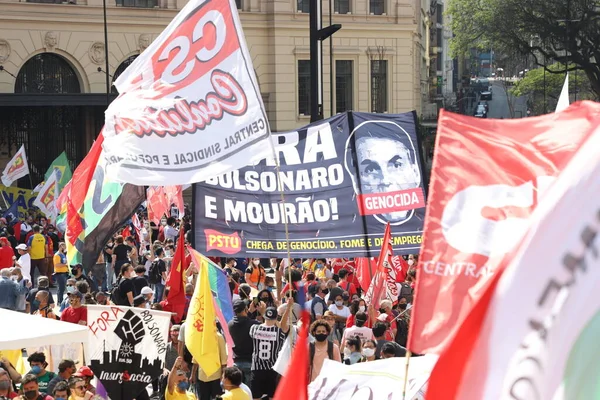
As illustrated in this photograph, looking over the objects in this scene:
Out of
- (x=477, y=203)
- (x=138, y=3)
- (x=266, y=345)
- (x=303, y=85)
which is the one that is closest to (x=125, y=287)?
(x=266, y=345)

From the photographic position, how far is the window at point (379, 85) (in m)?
50.5

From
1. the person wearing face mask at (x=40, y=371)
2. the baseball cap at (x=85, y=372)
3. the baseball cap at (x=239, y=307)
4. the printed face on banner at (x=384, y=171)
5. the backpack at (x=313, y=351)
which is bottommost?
the person wearing face mask at (x=40, y=371)

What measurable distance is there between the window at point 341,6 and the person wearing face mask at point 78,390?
42.0 metres

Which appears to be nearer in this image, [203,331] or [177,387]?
[177,387]

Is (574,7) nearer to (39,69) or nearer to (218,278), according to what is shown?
(39,69)

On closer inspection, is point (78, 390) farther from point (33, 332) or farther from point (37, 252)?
point (37, 252)

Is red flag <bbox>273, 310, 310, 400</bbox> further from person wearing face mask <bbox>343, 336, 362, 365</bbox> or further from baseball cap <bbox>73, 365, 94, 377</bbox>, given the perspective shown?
person wearing face mask <bbox>343, 336, 362, 365</bbox>

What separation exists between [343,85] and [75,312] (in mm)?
37921

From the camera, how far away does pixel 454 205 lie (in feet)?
15.9

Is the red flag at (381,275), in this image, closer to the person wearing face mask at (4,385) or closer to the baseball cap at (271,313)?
the baseball cap at (271,313)

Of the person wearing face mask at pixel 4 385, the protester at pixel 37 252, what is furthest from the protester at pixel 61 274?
the person wearing face mask at pixel 4 385

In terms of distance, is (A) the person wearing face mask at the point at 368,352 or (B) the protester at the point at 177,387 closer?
(B) the protester at the point at 177,387

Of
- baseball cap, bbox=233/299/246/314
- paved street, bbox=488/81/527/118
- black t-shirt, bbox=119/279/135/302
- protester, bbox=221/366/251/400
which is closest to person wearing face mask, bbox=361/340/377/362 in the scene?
baseball cap, bbox=233/299/246/314

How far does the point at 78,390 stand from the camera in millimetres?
8562
